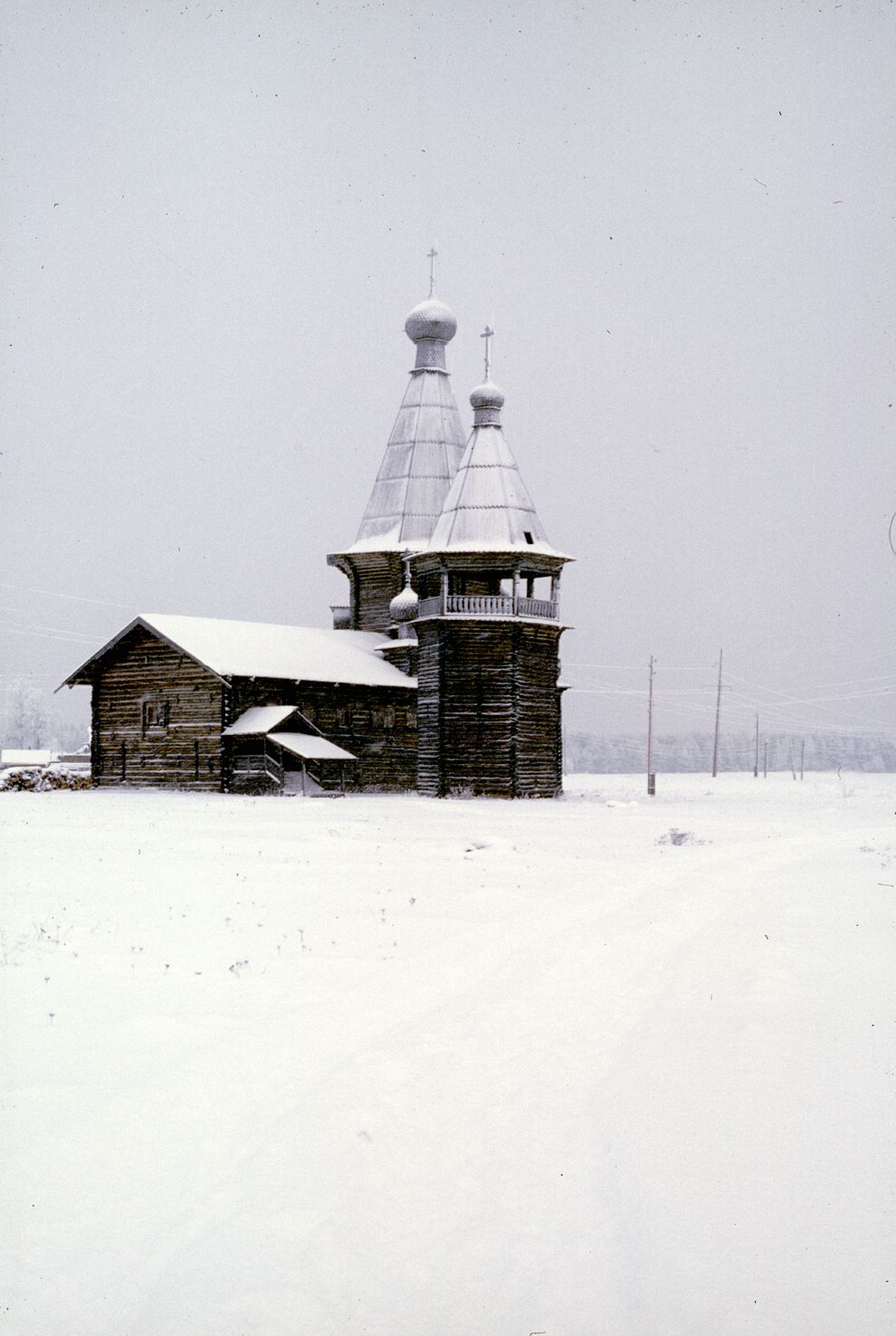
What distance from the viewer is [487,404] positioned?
3978 cm

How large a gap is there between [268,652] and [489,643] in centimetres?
695

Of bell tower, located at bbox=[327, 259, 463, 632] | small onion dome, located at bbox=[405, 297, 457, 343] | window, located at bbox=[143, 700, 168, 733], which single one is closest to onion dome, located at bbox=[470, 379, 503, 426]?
bell tower, located at bbox=[327, 259, 463, 632]

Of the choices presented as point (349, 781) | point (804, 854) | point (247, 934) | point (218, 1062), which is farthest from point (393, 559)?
point (218, 1062)

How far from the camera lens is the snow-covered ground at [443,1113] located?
209 inches

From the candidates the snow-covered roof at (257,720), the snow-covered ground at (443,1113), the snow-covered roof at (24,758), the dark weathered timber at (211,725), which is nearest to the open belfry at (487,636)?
the dark weathered timber at (211,725)

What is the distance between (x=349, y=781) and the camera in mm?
39688

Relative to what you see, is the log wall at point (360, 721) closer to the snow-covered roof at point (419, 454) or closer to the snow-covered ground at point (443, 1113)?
the snow-covered roof at point (419, 454)

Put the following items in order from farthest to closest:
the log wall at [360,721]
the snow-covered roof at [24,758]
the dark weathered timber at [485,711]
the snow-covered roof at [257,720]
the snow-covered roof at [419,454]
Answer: the snow-covered roof at [24,758] → the snow-covered roof at [419,454] → the log wall at [360,721] → the dark weathered timber at [485,711] → the snow-covered roof at [257,720]

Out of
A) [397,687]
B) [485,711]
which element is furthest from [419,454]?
[485,711]

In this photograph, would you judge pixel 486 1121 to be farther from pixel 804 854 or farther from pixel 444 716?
pixel 444 716

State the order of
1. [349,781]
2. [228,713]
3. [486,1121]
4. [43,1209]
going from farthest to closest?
[349,781]
[228,713]
[486,1121]
[43,1209]

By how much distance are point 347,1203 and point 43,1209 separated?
4.66 ft

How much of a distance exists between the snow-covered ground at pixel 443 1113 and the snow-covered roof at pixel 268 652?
906 inches

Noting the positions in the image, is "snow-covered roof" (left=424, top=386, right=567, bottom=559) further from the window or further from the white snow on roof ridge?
the window
